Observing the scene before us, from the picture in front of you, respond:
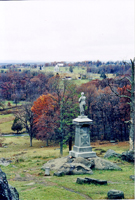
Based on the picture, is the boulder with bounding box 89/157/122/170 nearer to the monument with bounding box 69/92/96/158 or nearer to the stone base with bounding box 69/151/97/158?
the stone base with bounding box 69/151/97/158

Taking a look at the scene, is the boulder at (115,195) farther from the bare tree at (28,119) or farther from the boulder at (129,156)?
the bare tree at (28,119)

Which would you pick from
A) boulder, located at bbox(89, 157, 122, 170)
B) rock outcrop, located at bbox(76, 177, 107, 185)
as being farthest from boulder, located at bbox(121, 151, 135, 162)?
rock outcrop, located at bbox(76, 177, 107, 185)

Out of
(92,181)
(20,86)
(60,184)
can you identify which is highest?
(20,86)

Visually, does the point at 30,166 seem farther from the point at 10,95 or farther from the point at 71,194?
the point at 10,95

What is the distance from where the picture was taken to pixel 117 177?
1552 centimetres

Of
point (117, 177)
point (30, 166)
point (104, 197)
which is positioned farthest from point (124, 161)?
point (104, 197)

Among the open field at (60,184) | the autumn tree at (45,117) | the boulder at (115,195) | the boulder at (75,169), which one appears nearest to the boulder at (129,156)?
the open field at (60,184)

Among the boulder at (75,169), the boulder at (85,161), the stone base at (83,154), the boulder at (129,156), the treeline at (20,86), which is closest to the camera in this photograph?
the boulder at (75,169)

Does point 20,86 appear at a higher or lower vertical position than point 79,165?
higher

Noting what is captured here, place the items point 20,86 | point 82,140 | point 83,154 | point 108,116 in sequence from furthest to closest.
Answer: point 20,86, point 108,116, point 82,140, point 83,154

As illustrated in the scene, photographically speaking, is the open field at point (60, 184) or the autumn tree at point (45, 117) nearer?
the open field at point (60, 184)

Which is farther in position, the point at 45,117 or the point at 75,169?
the point at 45,117

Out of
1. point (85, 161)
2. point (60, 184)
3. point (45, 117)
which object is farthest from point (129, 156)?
point (45, 117)

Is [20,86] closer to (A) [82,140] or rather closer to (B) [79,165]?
(A) [82,140]
